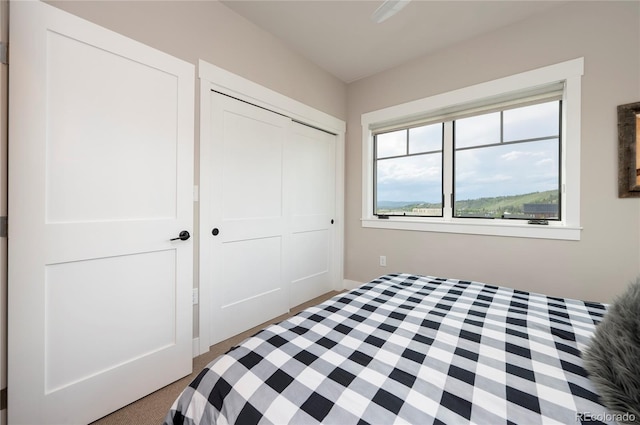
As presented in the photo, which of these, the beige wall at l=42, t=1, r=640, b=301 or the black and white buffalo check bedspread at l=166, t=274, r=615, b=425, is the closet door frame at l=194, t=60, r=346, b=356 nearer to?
the beige wall at l=42, t=1, r=640, b=301

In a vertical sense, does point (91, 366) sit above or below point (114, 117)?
below

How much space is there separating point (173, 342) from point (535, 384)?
187 centimetres

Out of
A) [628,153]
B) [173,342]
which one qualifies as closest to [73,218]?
[173,342]

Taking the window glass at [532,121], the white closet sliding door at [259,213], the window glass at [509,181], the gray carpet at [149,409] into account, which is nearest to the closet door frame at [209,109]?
the white closet sliding door at [259,213]

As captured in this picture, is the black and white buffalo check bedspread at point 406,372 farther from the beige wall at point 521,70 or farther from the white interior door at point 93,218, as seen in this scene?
the beige wall at point 521,70

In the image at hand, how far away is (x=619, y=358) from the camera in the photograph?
675 mm

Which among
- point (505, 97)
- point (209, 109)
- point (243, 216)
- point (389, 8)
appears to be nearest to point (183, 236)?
point (243, 216)

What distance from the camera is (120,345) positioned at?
58.9 inches

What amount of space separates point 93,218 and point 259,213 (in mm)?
1239

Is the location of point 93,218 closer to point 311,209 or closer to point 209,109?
point 209,109

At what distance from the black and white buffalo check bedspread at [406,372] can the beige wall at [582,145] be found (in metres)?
1.10

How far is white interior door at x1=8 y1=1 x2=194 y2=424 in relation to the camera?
121 cm

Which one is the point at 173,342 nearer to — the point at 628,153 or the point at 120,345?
the point at 120,345

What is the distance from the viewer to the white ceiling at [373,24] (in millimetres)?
2102
